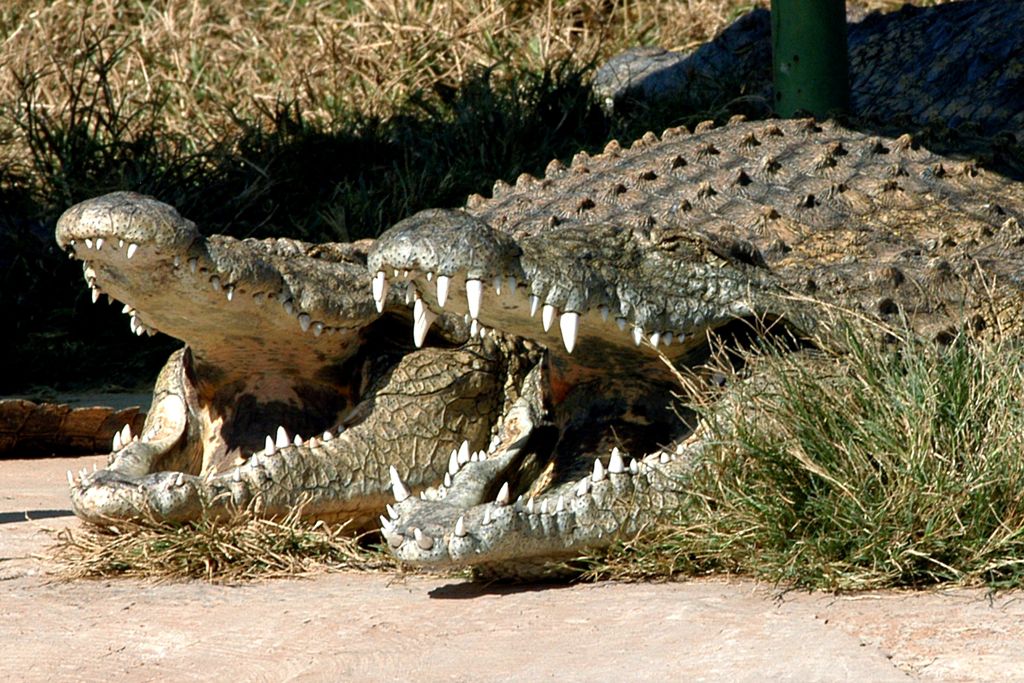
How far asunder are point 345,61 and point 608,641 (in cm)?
767

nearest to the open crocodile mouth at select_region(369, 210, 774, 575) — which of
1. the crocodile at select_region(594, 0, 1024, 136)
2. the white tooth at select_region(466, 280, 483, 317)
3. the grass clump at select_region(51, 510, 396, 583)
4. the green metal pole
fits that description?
the white tooth at select_region(466, 280, 483, 317)

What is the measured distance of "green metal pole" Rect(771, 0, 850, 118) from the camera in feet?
22.6

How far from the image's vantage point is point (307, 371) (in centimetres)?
444

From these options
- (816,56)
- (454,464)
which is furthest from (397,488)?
(816,56)

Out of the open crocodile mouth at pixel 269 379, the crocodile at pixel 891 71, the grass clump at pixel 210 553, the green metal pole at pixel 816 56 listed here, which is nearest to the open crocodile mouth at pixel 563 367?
the open crocodile mouth at pixel 269 379

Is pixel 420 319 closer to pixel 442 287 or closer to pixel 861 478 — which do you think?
pixel 442 287

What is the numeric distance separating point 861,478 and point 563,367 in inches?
43.7

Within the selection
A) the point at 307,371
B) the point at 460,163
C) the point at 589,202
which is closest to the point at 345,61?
the point at 460,163

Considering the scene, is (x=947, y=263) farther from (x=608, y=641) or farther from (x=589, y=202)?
(x=608, y=641)

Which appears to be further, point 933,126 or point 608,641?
point 933,126

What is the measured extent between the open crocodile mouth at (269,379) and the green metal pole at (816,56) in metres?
2.97

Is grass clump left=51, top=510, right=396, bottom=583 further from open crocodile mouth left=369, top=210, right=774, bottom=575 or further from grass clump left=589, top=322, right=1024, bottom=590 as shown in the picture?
grass clump left=589, top=322, right=1024, bottom=590

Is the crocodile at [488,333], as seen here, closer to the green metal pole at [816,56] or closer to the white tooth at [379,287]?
the white tooth at [379,287]

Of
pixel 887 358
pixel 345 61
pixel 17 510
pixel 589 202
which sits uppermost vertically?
pixel 345 61
